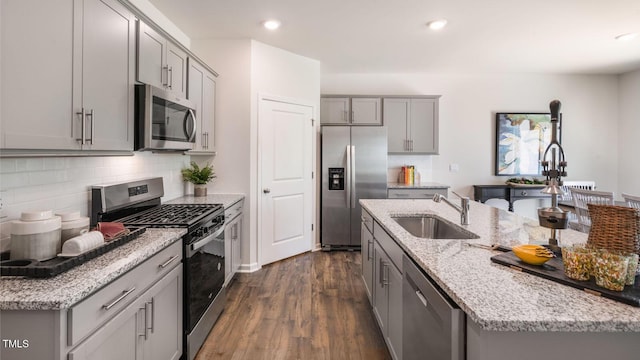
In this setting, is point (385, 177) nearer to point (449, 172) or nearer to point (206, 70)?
point (449, 172)

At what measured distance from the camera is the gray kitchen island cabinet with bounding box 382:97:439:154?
4.90 metres

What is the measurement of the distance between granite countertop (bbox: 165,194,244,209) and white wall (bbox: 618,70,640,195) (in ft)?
19.6

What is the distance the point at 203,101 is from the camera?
10.6 feet

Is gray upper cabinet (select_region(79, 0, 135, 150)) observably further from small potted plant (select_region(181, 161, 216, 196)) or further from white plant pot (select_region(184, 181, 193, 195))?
white plant pot (select_region(184, 181, 193, 195))

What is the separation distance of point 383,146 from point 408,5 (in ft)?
6.41

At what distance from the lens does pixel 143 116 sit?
79.1 inches

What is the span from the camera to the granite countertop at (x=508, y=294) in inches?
32.9

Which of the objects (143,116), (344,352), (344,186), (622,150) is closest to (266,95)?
(344,186)

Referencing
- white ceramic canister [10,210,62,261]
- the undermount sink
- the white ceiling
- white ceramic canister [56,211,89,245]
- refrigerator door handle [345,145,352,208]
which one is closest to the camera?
white ceramic canister [10,210,62,261]

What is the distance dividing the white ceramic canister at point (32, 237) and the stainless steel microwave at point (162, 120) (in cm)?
82

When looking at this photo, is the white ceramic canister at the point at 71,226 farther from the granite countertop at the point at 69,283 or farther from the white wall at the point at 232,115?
the white wall at the point at 232,115

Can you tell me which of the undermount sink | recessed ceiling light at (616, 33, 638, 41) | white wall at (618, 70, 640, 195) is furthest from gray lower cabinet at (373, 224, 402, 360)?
white wall at (618, 70, 640, 195)

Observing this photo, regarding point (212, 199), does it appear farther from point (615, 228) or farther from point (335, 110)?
point (615, 228)

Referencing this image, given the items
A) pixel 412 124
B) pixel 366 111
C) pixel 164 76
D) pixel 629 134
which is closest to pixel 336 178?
pixel 366 111
